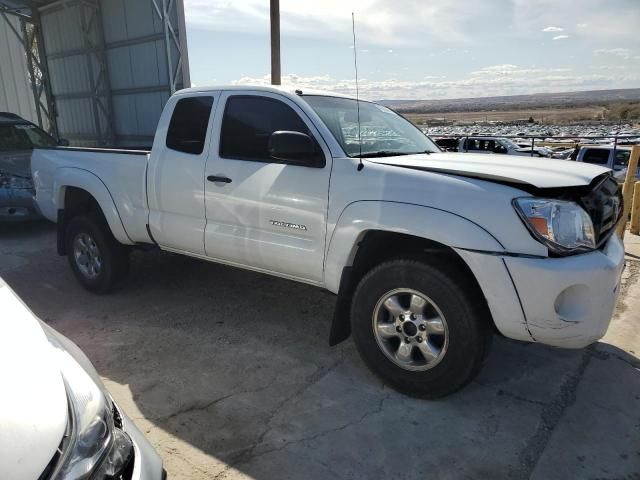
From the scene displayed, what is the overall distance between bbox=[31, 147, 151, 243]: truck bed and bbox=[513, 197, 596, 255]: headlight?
3.16m

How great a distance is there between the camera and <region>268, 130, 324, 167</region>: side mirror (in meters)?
3.18

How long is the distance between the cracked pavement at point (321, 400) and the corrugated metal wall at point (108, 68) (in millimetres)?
8019

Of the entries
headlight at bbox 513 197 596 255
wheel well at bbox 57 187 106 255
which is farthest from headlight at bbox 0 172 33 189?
headlight at bbox 513 197 596 255

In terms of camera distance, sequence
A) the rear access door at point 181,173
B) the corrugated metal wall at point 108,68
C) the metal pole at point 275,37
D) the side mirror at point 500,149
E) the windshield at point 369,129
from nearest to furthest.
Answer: the windshield at point 369,129, the rear access door at point 181,173, the metal pole at point 275,37, the corrugated metal wall at point 108,68, the side mirror at point 500,149

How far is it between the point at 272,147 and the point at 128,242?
7.18 ft

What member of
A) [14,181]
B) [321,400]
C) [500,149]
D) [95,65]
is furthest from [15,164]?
[500,149]

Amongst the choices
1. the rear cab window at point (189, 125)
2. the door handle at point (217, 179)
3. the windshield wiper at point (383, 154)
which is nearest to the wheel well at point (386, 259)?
the windshield wiper at point (383, 154)

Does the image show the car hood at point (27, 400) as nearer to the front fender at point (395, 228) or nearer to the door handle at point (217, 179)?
the front fender at point (395, 228)

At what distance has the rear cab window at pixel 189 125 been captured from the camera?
402cm

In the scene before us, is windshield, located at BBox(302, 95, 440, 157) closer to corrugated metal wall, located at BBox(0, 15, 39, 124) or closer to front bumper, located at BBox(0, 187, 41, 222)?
front bumper, located at BBox(0, 187, 41, 222)

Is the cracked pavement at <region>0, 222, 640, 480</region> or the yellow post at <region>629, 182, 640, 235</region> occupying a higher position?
the yellow post at <region>629, 182, 640, 235</region>

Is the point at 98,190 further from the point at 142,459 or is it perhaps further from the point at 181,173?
the point at 142,459

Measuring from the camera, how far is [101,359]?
368 cm

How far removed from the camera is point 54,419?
4.63ft
